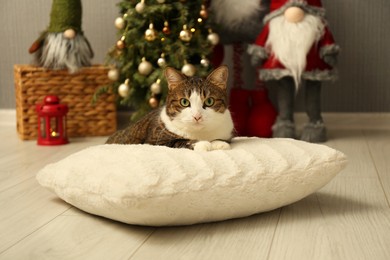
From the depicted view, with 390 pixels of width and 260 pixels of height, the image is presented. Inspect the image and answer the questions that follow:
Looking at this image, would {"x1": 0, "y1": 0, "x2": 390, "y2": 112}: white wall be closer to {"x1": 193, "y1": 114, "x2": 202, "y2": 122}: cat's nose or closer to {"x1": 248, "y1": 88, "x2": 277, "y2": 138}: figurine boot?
{"x1": 248, "y1": 88, "x2": 277, "y2": 138}: figurine boot

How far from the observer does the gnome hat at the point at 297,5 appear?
260 centimetres

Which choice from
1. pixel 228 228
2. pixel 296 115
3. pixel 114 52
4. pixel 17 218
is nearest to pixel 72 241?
pixel 17 218

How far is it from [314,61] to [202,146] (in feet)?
3.94

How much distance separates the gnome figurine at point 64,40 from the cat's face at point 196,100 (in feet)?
3.77

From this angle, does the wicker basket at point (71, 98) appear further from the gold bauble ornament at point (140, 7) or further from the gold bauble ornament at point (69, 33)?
the gold bauble ornament at point (140, 7)

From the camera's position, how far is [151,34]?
102 inches

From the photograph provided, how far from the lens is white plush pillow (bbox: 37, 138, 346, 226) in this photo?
1.39 metres

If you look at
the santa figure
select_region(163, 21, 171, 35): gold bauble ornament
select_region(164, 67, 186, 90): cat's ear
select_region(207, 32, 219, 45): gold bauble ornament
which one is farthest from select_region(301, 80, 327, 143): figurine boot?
select_region(164, 67, 186, 90): cat's ear

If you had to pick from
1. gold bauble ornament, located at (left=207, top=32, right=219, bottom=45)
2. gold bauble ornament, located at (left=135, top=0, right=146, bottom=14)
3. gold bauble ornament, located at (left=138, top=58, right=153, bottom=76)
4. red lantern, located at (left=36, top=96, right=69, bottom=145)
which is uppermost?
gold bauble ornament, located at (left=135, top=0, right=146, bottom=14)

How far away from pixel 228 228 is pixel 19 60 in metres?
→ 2.11

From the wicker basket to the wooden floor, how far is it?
33.5 inches

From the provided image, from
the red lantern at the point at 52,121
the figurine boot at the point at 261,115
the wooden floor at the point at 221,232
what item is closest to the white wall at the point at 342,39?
the figurine boot at the point at 261,115

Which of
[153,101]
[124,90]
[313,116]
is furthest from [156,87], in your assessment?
[313,116]

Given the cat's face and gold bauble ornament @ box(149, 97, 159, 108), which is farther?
gold bauble ornament @ box(149, 97, 159, 108)
